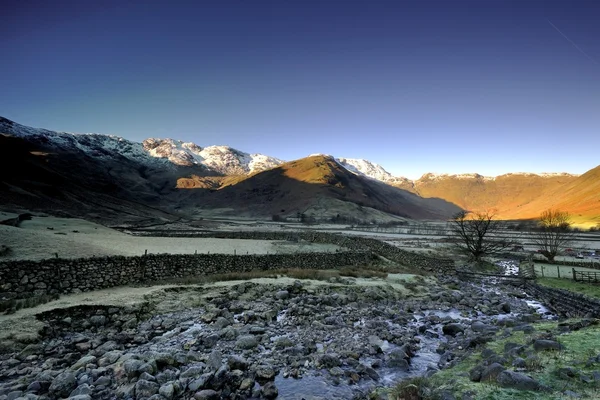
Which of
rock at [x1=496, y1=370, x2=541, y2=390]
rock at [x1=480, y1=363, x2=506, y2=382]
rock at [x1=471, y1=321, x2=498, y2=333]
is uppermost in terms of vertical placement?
rock at [x1=496, y1=370, x2=541, y2=390]

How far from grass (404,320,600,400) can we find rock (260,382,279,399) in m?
3.83

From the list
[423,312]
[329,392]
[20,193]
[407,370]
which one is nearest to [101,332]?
[329,392]

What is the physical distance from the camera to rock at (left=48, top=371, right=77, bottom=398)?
1014 cm

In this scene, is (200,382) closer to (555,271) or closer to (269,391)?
(269,391)

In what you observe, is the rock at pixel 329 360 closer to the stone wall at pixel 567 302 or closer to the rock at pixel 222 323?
the rock at pixel 222 323

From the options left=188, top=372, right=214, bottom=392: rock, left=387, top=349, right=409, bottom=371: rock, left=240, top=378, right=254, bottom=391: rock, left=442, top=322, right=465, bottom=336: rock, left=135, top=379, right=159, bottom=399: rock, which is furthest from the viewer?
left=442, top=322, right=465, bottom=336: rock

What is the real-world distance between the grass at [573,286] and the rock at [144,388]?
27.6 metres

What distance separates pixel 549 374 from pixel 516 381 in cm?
137

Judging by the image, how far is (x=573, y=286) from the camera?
1042 inches

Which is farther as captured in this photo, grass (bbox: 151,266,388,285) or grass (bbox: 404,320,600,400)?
grass (bbox: 151,266,388,285)

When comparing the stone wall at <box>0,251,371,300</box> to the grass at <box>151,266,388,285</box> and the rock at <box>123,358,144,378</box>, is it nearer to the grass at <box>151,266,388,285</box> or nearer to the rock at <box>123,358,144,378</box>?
the grass at <box>151,266,388,285</box>

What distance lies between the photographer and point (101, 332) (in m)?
15.6

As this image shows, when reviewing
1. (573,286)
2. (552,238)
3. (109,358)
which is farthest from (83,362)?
(552,238)

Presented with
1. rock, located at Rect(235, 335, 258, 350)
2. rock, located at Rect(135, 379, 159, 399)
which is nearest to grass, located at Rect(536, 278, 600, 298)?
rock, located at Rect(235, 335, 258, 350)
